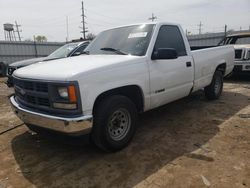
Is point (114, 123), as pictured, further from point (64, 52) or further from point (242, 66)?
point (242, 66)

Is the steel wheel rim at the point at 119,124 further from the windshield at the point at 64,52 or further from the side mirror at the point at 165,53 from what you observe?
the windshield at the point at 64,52

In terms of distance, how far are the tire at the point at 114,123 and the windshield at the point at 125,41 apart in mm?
896

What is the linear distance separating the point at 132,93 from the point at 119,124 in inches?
21.0

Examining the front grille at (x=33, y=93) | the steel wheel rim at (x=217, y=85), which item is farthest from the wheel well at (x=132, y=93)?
the steel wheel rim at (x=217, y=85)

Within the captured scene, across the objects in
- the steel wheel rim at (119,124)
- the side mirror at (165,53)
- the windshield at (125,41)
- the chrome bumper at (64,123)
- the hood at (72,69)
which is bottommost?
the steel wheel rim at (119,124)

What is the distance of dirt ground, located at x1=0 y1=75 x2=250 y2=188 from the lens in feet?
9.37

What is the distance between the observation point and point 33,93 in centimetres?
324

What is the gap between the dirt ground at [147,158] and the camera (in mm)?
2857

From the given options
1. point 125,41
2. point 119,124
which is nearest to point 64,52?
point 125,41

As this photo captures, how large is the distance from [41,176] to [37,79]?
48.4 inches

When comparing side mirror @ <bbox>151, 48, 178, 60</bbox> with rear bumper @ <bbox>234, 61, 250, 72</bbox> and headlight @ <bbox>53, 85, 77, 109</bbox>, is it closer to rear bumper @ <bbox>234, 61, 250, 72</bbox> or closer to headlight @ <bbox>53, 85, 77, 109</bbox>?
headlight @ <bbox>53, 85, 77, 109</bbox>

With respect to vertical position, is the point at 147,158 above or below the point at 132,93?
below

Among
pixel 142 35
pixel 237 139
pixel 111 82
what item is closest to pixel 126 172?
pixel 111 82

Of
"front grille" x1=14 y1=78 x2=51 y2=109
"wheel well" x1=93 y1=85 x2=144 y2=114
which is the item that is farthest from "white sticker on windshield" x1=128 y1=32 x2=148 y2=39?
"front grille" x1=14 y1=78 x2=51 y2=109
